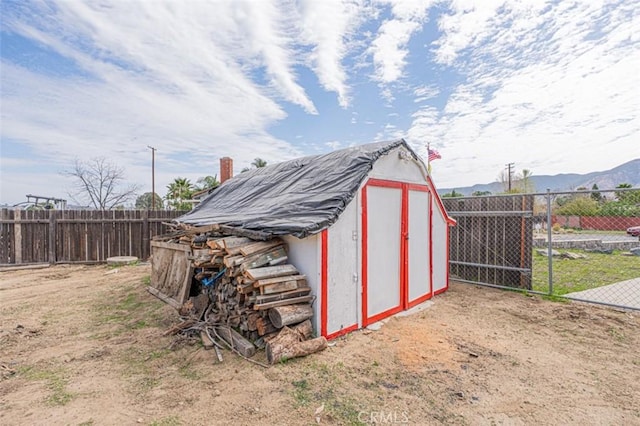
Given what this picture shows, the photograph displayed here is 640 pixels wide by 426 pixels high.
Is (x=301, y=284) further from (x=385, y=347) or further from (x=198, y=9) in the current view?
(x=198, y=9)

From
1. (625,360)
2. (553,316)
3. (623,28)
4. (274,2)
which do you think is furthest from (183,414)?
(623,28)

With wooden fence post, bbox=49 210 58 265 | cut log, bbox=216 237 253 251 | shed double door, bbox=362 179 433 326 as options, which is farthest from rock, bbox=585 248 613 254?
wooden fence post, bbox=49 210 58 265

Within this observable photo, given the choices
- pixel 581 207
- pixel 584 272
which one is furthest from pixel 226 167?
pixel 581 207

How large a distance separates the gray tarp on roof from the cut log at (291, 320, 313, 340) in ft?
3.46

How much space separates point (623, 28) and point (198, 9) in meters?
7.62

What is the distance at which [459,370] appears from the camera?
9.85 feet

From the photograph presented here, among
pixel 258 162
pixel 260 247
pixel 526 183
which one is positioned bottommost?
pixel 260 247

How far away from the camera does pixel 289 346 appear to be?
10.3ft

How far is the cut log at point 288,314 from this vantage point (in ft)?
10.8

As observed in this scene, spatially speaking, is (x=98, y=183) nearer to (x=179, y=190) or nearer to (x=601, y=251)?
(x=179, y=190)

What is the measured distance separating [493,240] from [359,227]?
389 cm

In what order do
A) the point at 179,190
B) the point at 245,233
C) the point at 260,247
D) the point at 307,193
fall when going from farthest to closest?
the point at 179,190, the point at 307,193, the point at 245,233, the point at 260,247

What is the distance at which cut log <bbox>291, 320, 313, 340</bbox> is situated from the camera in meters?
3.36

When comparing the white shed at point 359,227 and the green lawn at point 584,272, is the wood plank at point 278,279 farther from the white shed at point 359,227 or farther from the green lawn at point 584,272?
the green lawn at point 584,272
